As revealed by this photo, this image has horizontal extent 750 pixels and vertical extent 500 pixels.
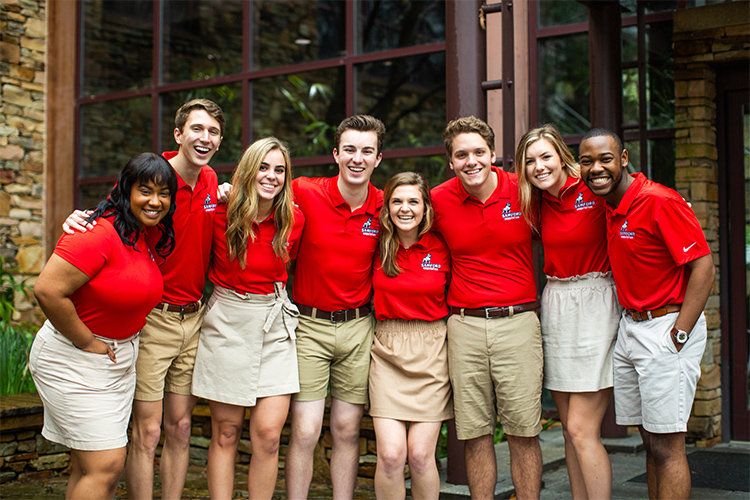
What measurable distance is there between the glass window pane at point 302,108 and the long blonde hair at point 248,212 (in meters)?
3.70

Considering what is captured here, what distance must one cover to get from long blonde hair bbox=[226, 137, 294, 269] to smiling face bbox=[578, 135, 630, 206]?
145cm

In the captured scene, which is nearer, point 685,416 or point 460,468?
point 685,416

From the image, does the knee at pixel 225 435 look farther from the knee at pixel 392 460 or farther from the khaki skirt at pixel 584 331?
the khaki skirt at pixel 584 331

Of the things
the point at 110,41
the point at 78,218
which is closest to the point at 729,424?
the point at 78,218

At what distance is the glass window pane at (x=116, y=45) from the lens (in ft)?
29.0

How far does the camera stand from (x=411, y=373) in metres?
3.89

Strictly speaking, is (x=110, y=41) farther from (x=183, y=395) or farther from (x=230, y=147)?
(x=183, y=395)

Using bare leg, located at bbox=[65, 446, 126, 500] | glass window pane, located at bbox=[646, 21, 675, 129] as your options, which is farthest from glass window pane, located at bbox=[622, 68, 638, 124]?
bare leg, located at bbox=[65, 446, 126, 500]

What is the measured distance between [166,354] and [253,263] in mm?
619

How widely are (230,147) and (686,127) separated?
4.50 metres

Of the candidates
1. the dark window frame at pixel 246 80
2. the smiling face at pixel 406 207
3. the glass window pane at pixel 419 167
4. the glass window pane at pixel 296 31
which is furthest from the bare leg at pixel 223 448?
the glass window pane at pixel 296 31

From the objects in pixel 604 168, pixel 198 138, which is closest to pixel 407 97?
pixel 198 138

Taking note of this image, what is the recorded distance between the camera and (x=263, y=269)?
3838 mm

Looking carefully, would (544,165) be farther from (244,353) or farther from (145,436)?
(145,436)
